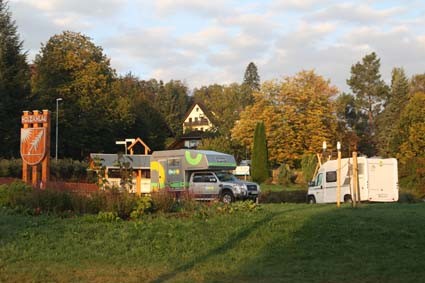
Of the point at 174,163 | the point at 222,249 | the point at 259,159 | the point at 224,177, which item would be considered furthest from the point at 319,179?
the point at 259,159

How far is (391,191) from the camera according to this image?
27656 millimetres

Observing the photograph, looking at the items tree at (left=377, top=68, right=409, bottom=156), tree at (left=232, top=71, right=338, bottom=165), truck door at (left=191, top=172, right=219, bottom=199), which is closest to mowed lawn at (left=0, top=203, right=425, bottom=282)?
truck door at (left=191, top=172, right=219, bottom=199)

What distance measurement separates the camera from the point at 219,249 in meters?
12.4

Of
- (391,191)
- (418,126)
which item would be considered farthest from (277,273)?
(418,126)

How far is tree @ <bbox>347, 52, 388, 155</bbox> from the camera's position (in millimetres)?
92438

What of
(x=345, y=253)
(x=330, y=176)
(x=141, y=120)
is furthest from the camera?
(x=141, y=120)

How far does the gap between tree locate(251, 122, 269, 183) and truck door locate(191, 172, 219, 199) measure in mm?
26142

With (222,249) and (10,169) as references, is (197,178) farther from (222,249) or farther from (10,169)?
(222,249)

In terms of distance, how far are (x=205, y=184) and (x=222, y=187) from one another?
1034 mm

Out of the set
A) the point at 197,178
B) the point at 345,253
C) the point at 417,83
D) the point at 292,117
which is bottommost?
the point at 345,253

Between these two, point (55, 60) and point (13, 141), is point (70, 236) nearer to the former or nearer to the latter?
point (13, 141)

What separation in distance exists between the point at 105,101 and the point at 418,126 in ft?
110

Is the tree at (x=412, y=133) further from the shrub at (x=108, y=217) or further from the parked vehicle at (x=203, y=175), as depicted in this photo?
the shrub at (x=108, y=217)

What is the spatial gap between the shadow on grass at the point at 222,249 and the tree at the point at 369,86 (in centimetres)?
8049
